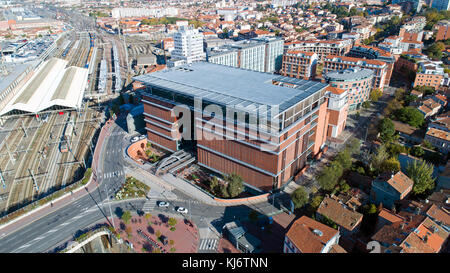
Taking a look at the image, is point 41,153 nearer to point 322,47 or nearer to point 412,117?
point 412,117

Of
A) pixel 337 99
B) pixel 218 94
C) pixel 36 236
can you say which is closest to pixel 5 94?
pixel 36 236

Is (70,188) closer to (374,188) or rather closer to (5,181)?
(5,181)

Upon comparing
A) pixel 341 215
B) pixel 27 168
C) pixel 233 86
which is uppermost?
pixel 233 86

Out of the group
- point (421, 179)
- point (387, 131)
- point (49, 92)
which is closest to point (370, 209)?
point (421, 179)

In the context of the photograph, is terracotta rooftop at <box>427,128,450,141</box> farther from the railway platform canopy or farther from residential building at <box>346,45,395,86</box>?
the railway platform canopy

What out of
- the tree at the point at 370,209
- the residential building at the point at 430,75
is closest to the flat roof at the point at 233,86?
the tree at the point at 370,209

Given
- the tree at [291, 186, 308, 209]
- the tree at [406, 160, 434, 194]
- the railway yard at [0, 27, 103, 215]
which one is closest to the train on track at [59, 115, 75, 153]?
the railway yard at [0, 27, 103, 215]
